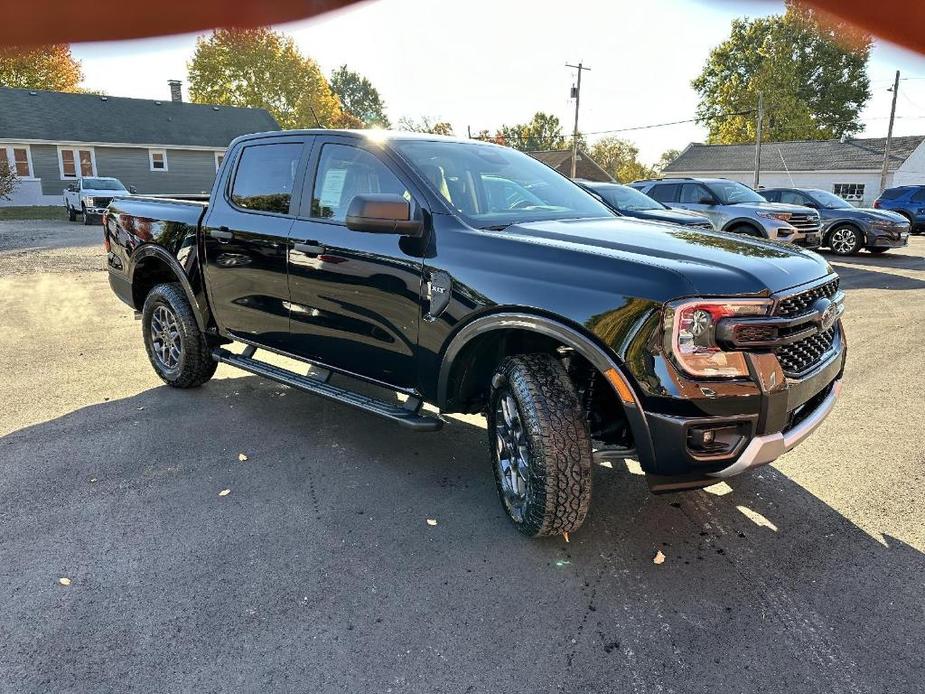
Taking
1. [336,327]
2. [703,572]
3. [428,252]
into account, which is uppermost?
[428,252]

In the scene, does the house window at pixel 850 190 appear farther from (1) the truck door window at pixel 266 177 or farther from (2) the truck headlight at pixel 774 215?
(1) the truck door window at pixel 266 177

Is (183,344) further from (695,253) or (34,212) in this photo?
(34,212)

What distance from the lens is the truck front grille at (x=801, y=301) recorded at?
2.74m

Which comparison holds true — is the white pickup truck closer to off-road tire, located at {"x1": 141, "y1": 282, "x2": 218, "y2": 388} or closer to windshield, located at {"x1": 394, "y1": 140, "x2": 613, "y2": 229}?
off-road tire, located at {"x1": 141, "y1": 282, "x2": 218, "y2": 388}

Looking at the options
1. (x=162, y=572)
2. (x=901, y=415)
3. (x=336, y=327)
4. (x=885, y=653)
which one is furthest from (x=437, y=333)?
(x=901, y=415)

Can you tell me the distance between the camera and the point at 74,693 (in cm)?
221

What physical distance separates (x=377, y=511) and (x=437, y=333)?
3.21 feet

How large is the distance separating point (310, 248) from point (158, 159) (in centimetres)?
3502

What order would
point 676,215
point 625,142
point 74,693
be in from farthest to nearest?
point 625,142
point 676,215
point 74,693

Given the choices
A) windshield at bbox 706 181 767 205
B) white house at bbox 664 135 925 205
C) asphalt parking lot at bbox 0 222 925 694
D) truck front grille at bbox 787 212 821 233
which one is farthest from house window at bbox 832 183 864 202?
asphalt parking lot at bbox 0 222 925 694

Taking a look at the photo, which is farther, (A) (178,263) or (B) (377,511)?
(A) (178,263)

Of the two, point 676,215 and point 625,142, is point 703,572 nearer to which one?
point 676,215

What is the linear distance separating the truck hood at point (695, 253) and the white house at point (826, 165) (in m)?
42.3

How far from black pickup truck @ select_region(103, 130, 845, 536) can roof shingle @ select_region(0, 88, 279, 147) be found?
29957 mm
